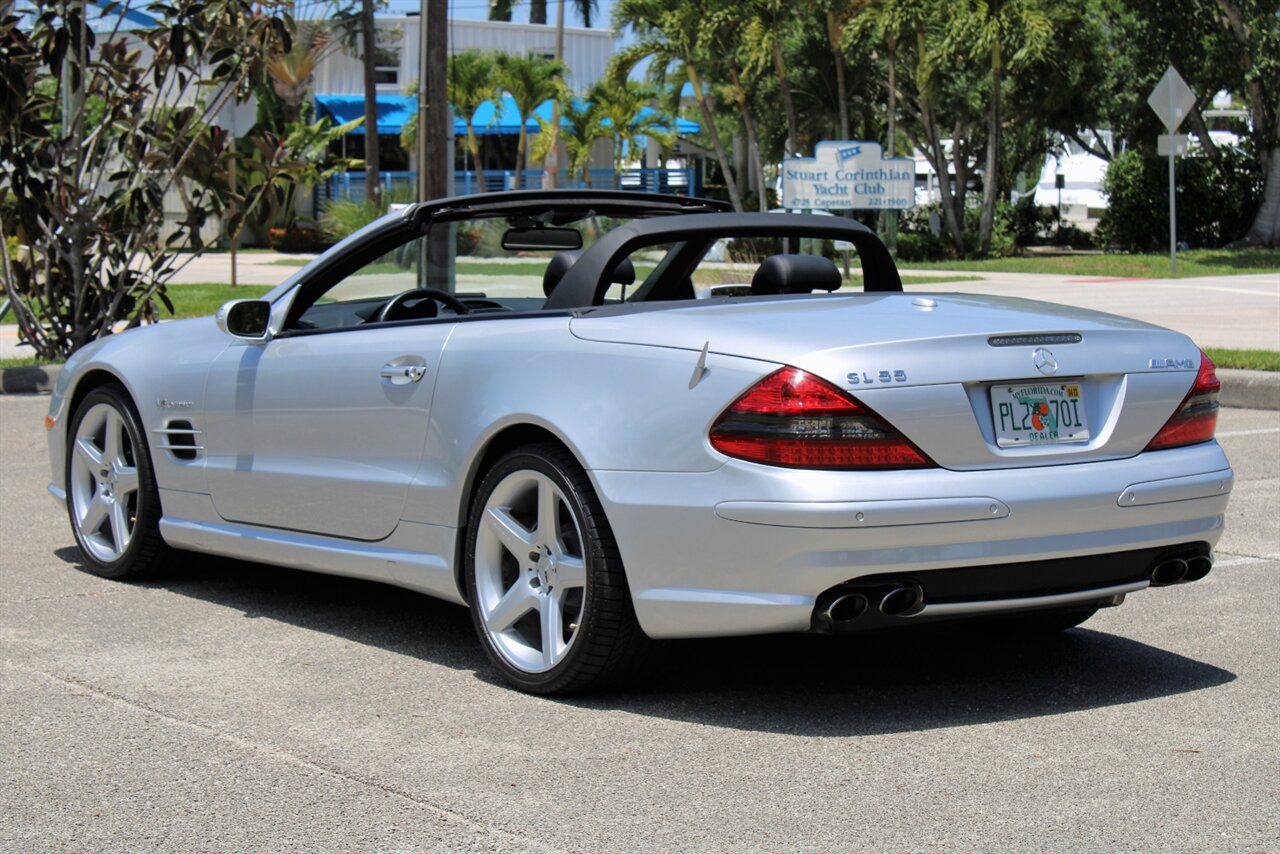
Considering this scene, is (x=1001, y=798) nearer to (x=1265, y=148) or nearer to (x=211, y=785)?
(x=211, y=785)

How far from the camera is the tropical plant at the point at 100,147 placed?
13.3 metres

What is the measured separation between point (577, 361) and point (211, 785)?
58.8 inches

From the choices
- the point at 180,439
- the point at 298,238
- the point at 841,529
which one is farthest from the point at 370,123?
the point at 841,529

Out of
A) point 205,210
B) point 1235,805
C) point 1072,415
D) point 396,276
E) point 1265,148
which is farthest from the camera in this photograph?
point 1265,148

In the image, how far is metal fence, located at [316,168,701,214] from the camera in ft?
150

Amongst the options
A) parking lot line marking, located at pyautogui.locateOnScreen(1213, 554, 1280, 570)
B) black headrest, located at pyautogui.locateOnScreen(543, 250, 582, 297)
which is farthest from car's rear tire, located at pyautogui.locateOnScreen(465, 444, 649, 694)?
parking lot line marking, located at pyautogui.locateOnScreen(1213, 554, 1280, 570)

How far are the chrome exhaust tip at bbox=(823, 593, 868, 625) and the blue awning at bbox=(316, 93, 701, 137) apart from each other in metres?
42.7

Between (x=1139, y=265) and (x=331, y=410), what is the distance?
89.5ft

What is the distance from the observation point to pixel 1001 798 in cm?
394

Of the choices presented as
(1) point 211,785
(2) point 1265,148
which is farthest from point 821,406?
(2) point 1265,148

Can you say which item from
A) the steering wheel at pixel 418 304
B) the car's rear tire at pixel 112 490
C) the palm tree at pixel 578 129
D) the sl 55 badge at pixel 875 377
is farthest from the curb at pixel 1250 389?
the palm tree at pixel 578 129

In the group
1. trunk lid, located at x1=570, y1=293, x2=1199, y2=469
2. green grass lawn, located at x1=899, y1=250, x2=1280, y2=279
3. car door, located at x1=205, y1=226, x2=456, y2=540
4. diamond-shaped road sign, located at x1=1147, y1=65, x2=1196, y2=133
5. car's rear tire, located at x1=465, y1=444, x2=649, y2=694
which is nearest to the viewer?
trunk lid, located at x1=570, y1=293, x2=1199, y2=469

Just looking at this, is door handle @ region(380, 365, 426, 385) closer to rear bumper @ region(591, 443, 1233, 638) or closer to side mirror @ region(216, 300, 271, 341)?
side mirror @ region(216, 300, 271, 341)

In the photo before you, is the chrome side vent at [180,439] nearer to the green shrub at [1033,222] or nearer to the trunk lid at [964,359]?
the trunk lid at [964,359]
